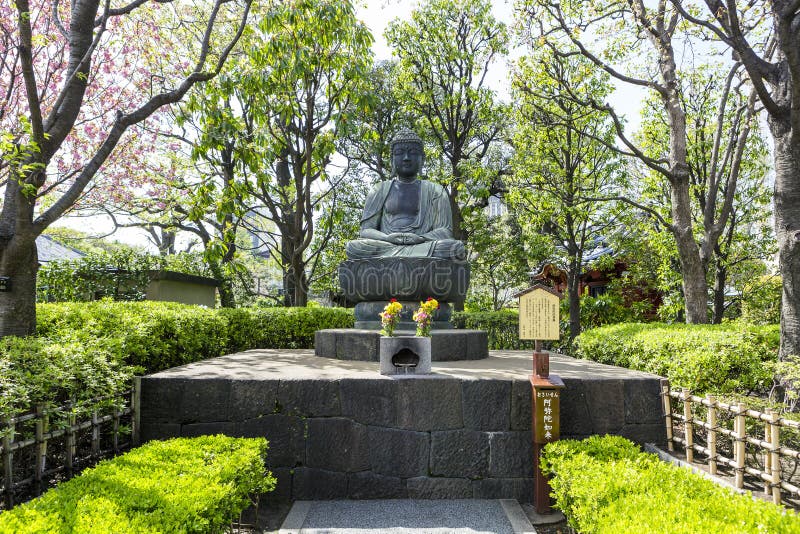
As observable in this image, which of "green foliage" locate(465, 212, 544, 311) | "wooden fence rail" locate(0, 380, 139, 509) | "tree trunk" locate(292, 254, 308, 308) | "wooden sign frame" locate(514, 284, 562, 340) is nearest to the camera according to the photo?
"wooden fence rail" locate(0, 380, 139, 509)

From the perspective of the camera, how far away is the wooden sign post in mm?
3827

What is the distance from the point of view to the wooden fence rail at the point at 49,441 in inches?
111

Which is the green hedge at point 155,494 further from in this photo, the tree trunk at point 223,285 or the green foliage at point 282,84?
the tree trunk at point 223,285

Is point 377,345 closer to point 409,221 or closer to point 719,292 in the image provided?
point 409,221

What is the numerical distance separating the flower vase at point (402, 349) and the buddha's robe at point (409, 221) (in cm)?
220

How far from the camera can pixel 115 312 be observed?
5.60 m

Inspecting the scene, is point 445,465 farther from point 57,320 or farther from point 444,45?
point 444,45

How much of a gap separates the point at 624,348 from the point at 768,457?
283 cm

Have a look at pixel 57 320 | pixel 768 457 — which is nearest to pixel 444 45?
pixel 57 320

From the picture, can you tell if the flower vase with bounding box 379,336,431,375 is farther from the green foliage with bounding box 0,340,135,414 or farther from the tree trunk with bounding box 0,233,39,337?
the tree trunk with bounding box 0,233,39,337

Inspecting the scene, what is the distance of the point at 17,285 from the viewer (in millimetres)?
4105

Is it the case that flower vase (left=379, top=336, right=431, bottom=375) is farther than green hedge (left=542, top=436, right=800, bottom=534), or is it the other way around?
flower vase (left=379, top=336, right=431, bottom=375)

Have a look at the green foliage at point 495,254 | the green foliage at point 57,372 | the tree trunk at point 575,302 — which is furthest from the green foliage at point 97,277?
the tree trunk at point 575,302

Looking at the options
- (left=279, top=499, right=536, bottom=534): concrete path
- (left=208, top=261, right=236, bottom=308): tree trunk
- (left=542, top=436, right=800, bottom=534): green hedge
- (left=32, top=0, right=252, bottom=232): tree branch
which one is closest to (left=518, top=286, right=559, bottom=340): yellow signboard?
(left=542, top=436, right=800, bottom=534): green hedge
